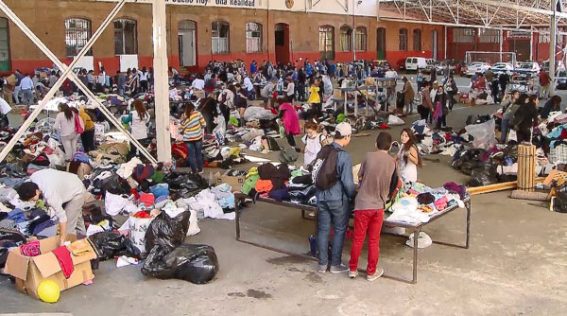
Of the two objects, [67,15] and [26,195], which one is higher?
[67,15]

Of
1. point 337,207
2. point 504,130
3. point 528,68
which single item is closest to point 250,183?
point 337,207

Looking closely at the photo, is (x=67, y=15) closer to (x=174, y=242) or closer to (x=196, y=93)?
(x=196, y=93)

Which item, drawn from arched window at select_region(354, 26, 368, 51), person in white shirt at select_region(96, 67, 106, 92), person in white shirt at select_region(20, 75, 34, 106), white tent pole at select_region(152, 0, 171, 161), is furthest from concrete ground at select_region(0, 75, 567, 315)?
arched window at select_region(354, 26, 368, 51)

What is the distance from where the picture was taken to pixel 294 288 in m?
6.87

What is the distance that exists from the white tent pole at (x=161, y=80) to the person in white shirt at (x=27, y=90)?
46.7ft

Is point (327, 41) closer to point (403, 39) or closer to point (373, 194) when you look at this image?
point (403, 39)

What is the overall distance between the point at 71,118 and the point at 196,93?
418 inches

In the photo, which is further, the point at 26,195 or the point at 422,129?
the point at 422,129

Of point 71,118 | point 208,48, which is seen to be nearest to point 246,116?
point 71,118

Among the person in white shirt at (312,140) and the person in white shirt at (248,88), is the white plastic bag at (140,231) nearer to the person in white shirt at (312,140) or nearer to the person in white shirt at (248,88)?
the person in white shirt at (312,140)

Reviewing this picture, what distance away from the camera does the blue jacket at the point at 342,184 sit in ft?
22.7

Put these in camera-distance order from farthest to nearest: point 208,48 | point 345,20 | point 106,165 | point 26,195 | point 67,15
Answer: point 345,20
point 208,48
point 67,15
point 106,165
point 26,195

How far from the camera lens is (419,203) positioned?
7.38 meters

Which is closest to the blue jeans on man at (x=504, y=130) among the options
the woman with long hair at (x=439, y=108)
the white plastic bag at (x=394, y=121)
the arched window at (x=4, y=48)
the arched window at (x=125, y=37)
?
the woman with long hair at (x=439, y=108)
